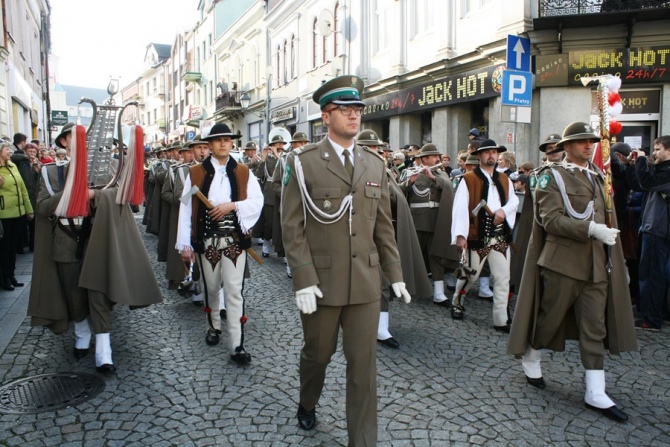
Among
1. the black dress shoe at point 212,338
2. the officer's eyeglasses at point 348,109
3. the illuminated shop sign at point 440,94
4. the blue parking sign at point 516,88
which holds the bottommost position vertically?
the black dress shoe at point 212,338

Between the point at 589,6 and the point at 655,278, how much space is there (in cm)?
852

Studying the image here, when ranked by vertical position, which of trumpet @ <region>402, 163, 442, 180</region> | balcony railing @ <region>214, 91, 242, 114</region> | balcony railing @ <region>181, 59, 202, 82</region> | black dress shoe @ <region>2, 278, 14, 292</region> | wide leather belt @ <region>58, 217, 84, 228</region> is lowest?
black dress shoe @ <region>2, 278, 14, 292</region>

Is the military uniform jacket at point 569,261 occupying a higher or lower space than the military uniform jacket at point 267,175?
lower

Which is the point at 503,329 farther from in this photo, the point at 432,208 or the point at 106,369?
the point at 106,369

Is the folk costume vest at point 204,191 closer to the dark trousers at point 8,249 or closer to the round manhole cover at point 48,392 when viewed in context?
the round manhole cover at point 48,392

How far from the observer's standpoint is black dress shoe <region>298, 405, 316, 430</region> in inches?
151

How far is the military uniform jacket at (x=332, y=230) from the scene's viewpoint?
3428mm

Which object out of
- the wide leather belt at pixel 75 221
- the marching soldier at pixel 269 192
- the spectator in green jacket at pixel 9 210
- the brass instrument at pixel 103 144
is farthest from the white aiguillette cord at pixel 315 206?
the marching soldier at pixel 269 192

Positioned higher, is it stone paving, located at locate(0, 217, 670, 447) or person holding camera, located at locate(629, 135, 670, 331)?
person holding camera, located at locate(629, 135, 670, 331)

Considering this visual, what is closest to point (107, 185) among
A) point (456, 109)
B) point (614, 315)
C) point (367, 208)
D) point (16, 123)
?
point (367, 208)

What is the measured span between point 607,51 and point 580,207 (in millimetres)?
9772

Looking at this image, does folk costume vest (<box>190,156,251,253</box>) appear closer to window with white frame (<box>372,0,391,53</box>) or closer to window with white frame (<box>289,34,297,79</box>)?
window with white frame (<box>372,0,391,53</box>)

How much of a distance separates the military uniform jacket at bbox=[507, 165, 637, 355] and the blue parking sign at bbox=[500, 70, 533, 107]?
550cm

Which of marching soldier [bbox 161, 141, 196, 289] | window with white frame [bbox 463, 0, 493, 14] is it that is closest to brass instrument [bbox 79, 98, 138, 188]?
marching soldier [bbox 161, 141, 196, 289]
